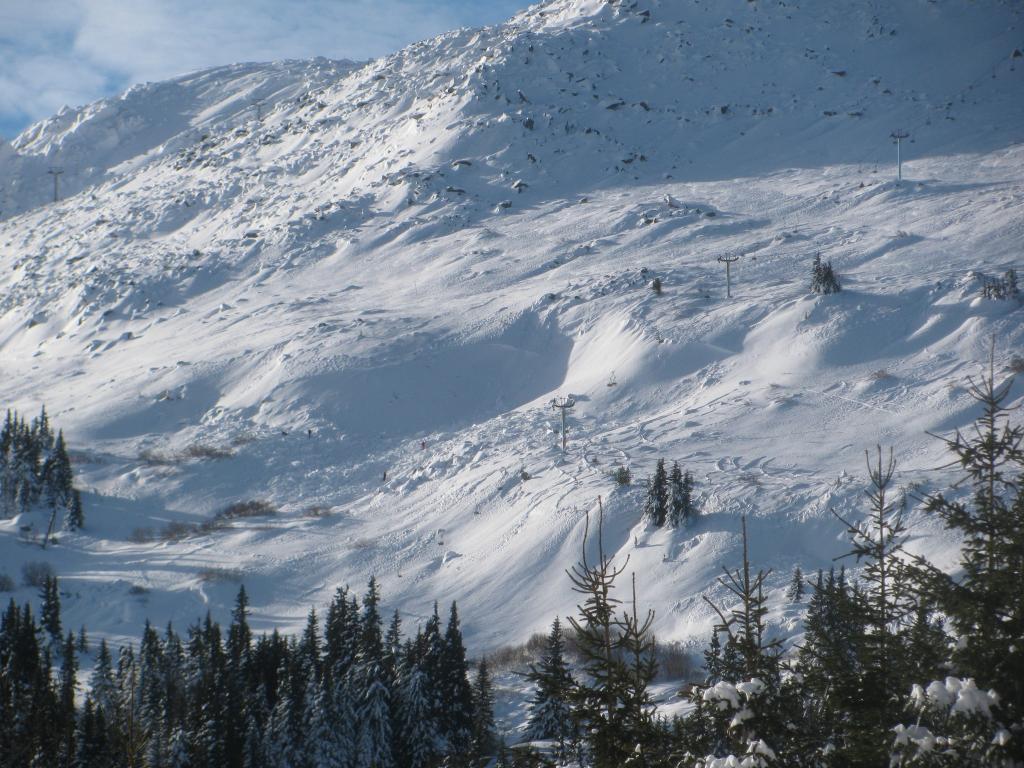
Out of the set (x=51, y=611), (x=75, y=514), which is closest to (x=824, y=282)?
(x=51, y=611)

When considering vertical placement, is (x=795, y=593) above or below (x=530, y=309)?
below

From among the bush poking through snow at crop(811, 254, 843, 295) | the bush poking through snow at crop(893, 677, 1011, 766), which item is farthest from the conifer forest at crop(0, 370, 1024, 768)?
the bush poking through snow at crop(811, 254, 843, 295)

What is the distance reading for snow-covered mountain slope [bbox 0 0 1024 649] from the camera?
4516 centimetres

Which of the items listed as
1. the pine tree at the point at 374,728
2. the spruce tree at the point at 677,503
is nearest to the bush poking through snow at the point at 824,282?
the spruce tree at the point at 677,503

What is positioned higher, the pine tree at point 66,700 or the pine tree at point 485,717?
the pine tree at point 66,700

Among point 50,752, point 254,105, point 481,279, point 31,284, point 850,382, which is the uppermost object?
point 254,105

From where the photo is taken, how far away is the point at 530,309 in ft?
248

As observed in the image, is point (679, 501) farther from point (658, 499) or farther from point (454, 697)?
point (454, 697)

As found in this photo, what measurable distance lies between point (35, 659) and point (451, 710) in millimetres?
16664

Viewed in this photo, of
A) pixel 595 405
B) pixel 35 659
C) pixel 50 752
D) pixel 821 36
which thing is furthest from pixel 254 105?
pixel 50 752

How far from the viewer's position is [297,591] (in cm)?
4562

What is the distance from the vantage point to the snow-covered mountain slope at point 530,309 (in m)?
45.2

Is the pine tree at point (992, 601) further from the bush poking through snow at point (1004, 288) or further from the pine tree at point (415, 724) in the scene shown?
the bush poking through snow at point (1004, 288)

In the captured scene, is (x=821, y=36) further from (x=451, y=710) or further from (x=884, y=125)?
(x=451, y=710)
